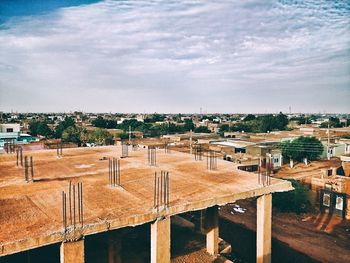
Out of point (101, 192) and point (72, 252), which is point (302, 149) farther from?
point (72, 252)

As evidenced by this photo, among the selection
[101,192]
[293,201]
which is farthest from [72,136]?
[101,192]

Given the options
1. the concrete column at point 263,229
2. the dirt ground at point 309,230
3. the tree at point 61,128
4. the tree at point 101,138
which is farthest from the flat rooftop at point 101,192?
the tree at point 61,128

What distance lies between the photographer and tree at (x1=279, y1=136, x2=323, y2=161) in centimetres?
3822

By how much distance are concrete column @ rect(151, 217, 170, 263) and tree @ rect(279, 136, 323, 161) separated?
109ft

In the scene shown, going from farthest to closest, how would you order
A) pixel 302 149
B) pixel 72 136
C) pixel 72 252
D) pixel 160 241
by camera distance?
pixel 72 136, pixel 302 149, pixel 160 241, pixel 72 252

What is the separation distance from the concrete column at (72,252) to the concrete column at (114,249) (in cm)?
498

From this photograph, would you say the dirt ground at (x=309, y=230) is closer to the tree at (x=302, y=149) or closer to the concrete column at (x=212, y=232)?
the concrete column at (x=212, y=232)

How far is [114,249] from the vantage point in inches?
478

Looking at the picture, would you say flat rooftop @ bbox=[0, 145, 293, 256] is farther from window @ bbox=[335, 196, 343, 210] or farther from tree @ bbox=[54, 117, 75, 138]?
tree @ bbox=[54, 117, 75, 138]

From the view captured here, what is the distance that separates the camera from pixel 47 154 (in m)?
18.8

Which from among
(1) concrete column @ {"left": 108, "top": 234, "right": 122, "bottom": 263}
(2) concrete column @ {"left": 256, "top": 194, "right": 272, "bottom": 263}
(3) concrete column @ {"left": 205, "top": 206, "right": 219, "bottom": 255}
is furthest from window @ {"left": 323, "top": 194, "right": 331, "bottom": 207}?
(1) concrete column @ {"left": 108, "top": 234, "right": 122, "bottom": 263}

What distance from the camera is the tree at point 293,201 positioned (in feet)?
80.6

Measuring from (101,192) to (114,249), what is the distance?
10.8 ft

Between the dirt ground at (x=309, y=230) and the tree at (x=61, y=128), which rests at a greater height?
the tree at (x=61, y=128)
